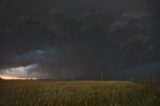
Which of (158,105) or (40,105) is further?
(158,105)

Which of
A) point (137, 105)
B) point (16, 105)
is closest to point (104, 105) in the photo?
point (137, 105)

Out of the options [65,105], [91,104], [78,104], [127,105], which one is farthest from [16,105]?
[127,105]

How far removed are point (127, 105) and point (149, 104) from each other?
1.39 meters

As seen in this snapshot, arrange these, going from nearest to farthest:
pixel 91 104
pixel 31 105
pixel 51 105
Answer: pixel 31 105 → pixel 51 105 → pixel 91 104

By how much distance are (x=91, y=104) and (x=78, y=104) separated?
0.73 m

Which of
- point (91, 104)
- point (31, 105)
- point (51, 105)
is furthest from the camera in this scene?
point (91, 104)

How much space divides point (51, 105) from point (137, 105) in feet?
14.0

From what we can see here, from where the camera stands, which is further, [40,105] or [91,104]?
[91,104]

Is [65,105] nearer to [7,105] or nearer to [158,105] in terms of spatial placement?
[7,105]

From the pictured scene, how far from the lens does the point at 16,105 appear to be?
9836mm

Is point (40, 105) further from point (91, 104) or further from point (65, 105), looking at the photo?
point (91, 104)

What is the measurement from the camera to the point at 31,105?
30.7 ft

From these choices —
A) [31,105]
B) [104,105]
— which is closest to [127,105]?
[104,105]

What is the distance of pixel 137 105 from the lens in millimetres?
10227
